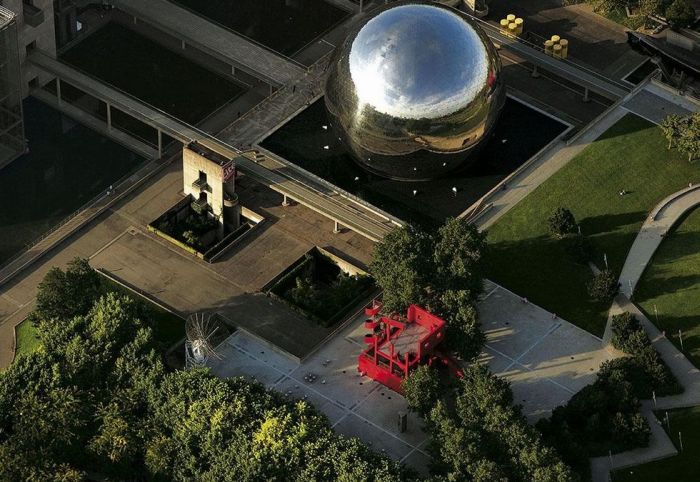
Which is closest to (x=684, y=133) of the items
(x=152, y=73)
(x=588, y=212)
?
(x=588, y=212)

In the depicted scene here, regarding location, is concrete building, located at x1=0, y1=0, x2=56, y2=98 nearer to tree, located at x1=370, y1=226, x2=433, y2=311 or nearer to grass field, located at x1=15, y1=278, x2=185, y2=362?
grass field, located at x1=15, y1=278, x2=185, y2=362

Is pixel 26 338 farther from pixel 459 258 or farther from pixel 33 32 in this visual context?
pixel 459 258

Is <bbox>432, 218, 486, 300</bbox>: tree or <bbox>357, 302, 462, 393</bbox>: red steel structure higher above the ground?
<bbox>432, 218, 486, 300</bbox>: tree

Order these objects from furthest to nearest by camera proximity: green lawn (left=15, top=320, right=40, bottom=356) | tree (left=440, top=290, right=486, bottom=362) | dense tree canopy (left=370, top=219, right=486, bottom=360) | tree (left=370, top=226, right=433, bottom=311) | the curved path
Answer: green lawn (left=15, top=320, right=40, bottom=356) → tree (left=370, top=226, right=433, bottom=311) → dense tree canopy (left=370, top=219, right=486, bottom=360) → tree (left=440, top=290, right=486, bottom=362) → the curved path

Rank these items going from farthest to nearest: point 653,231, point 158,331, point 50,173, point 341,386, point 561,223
Result: point 50,173 < point 653,231 < point 561,223 < point 158,331 < point 341,386

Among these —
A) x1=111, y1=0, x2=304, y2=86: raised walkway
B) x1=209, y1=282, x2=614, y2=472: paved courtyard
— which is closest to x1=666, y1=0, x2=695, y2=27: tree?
x1=111, y1=0, x2=304, y2=86: raised walkway

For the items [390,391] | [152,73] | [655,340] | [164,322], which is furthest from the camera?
[152,73]

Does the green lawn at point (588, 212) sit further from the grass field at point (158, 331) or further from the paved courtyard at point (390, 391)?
the grass field at point (158, 331)

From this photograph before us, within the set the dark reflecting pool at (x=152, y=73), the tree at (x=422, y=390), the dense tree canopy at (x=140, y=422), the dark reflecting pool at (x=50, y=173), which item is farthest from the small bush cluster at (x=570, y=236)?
the dark reflecting pool at (x=50, y=173)
